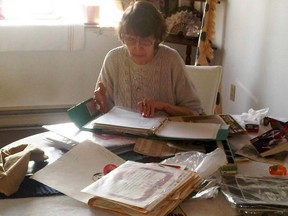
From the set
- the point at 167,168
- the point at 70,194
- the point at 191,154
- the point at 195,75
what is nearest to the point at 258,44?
the point at 195,75

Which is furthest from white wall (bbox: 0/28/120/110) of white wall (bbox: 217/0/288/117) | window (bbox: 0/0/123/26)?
white wall (bbox: 217/0/288/117)

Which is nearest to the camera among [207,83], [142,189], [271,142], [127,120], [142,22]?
[142,189]

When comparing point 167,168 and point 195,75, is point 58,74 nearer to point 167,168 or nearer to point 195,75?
point 195,75

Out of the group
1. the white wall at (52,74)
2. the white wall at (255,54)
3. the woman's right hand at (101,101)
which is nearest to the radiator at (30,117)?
the white wall at (52,74)

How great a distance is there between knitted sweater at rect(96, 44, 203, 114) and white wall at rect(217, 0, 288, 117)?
0.61 metres

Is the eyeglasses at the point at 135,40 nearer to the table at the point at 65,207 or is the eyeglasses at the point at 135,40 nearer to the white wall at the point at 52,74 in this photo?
the table at the point at 65,207

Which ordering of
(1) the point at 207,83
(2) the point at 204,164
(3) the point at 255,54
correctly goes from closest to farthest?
(2) the point at 204,164 < (1) the point at 207,83 < (3) the point at 255,54

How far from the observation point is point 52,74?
325cm

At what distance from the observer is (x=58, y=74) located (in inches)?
129

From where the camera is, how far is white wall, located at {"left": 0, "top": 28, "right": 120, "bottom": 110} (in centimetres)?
317

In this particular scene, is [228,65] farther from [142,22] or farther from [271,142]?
[271,142]

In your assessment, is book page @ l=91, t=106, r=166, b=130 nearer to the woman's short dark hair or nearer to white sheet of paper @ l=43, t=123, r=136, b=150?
white sheet of paper @ l=43, t=123, r=136, b=150

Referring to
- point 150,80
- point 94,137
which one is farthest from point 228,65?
point 94,137

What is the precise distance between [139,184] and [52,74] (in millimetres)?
2320
